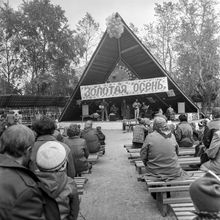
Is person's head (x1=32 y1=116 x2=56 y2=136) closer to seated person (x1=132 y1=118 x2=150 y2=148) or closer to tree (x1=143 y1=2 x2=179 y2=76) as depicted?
seated person (x1=132 y1=118 x2=150 y2=148)

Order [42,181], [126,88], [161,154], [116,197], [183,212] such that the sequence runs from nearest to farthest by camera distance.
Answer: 1. [42,181]
2. [183,212]
3. [161,154]
4. [116,197]
5. [126,88]

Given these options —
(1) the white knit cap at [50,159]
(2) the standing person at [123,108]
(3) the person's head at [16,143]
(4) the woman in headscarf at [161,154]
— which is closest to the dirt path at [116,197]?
(4) the woman in headscarf at [161,154]

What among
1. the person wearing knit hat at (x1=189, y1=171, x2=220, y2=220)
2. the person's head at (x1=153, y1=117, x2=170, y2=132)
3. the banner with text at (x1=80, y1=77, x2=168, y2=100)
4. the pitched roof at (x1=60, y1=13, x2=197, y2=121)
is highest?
the pitched roof at (x1=60, y1=13, x2=197, y2=121)

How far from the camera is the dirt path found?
13.4ft

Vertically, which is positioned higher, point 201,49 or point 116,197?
point 201,49

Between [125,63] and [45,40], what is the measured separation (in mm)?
14024

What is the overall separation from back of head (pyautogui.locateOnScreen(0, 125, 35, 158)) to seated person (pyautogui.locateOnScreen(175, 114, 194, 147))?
5421mm

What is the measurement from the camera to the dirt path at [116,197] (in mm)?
4086

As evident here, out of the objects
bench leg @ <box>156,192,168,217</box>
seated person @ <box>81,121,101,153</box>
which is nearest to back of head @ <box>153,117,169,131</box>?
bench leg @ <box>156,192,168,217</box>

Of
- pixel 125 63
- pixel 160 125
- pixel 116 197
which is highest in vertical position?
pixel 125 63

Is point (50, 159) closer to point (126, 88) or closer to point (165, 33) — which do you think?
point (126, 88)

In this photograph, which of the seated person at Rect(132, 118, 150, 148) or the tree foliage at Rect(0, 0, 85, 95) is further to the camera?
the tree foliage at Rect(0, 0, 85, 95)

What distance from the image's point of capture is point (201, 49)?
102 ft

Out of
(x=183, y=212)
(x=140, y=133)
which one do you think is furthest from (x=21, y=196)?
(x=140, y=133)
